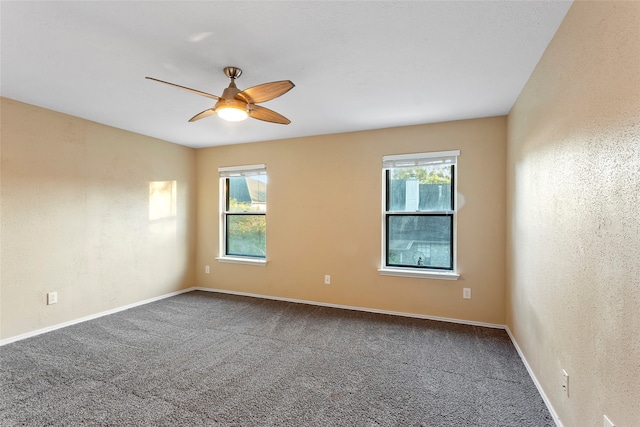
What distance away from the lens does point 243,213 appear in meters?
4.86

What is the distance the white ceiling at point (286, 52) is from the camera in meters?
1.68

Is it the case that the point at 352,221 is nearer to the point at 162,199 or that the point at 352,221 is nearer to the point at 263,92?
the point at 263,92

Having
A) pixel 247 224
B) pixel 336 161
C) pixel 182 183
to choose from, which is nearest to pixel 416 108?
pixel 336 161

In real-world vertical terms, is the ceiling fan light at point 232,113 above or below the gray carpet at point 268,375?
above

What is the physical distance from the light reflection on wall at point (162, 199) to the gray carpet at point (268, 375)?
154 cm

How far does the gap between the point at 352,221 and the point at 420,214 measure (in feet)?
2.87

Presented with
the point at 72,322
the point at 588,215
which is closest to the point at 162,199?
the point at 72,322

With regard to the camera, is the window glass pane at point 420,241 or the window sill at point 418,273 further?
the window glass pane at point 420,241

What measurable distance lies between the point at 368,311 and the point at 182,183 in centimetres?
352

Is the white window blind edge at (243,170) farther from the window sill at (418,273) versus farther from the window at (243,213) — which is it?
the window sill at (418,273)

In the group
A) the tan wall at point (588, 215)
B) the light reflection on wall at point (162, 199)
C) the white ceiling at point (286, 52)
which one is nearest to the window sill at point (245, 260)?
the light reflection on wall at point (162, 199)

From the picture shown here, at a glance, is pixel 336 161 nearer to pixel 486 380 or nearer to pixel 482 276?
pixel 482 276

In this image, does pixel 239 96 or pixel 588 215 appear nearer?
pixel 588 215

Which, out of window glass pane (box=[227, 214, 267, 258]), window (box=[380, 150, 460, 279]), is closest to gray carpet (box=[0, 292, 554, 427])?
window (box=[380, 150, 460, 279])
